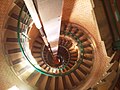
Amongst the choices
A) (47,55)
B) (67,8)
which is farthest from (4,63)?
(47,55)

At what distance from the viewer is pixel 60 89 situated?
531 cm

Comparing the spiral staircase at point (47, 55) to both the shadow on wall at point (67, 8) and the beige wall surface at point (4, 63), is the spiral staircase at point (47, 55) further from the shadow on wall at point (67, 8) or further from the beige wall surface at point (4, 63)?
the shadow on wall at point (67, 8)

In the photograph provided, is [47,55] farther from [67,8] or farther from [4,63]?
[4,63]

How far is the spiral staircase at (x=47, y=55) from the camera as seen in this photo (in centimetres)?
414

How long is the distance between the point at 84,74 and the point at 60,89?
33.2 inches

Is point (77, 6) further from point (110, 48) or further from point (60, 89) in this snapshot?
point (110, 48)

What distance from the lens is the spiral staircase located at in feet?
13.6

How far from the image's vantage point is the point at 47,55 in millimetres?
6547

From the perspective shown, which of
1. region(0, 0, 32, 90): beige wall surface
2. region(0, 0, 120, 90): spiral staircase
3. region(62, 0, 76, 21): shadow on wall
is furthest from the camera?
region(62, 0, 76, 21): shadow on wall

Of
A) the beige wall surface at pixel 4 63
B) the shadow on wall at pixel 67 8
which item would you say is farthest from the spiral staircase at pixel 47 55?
the shadow on wall at pixel 67 8

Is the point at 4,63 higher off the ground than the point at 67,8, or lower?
lower

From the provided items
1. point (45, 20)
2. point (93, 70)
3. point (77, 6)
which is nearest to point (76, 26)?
point (77, 6)

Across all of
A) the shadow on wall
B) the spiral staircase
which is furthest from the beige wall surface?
the shadow on wall

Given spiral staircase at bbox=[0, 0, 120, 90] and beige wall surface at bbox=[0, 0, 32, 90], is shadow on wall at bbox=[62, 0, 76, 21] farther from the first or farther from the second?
beige wall surface at bbox=[0, 0, 32, 90]
